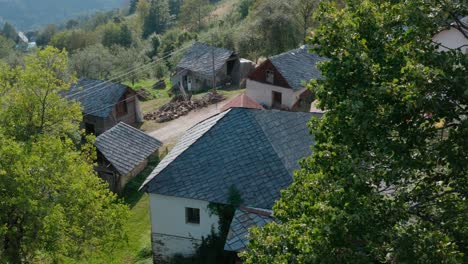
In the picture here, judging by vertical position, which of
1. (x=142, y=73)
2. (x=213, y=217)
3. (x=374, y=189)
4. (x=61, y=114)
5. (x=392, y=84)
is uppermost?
(x=392, y=84)

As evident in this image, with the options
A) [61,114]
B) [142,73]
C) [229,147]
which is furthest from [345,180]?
[142,73]

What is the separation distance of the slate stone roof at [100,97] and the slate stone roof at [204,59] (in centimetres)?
1372

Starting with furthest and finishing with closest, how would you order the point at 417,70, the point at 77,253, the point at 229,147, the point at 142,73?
the point at 142,73, the point at 229,147, the point at 77,253, the point at 417,70

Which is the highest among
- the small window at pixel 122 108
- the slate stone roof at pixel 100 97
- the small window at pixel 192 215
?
the small window at pixel 192 215

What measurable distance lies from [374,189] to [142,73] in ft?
223

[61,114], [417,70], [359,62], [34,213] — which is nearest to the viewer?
[417,70]

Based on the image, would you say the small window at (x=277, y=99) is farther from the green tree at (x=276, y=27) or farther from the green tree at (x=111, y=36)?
the green tree at (x=111, y=36)

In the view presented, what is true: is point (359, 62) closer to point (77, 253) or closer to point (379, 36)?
point (379, 36)

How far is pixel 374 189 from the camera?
11023mm

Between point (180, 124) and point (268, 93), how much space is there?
8.90 metres

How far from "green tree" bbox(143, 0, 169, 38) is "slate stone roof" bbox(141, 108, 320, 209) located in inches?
4027

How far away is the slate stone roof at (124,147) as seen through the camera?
107 ft

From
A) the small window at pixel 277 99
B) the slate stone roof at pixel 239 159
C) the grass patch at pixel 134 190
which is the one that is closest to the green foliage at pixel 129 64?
the small window at pixel 277 99

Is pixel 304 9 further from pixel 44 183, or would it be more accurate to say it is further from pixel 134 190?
pixel 44 183
